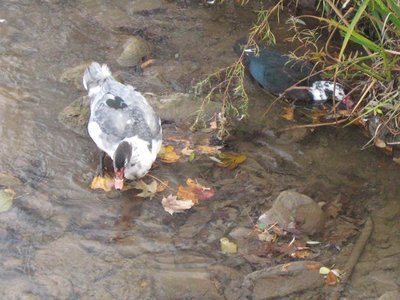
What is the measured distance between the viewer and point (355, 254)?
16.9 feet

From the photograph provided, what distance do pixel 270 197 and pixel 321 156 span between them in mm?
904

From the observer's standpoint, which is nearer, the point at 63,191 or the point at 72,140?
the point at 63,191

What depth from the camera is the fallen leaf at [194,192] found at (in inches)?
225

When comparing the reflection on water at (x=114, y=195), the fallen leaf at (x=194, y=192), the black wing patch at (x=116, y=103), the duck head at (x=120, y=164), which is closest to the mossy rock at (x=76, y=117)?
the reflection on water at (x=114, y=195)

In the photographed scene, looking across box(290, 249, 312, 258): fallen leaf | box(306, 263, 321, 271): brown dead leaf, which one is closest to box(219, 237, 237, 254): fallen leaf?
box(290, 249, 312, 258): fallen leaf

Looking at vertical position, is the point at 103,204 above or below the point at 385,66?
below

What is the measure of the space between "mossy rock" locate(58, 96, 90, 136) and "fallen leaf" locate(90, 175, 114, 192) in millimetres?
699

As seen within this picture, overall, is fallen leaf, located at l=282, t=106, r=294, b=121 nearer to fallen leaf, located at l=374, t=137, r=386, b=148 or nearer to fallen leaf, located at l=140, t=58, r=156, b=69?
fallen leaf, located at l=374, t=137, r=386, b=148

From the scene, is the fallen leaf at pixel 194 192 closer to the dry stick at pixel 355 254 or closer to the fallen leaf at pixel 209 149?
the fallen leaf at pixel 209 149

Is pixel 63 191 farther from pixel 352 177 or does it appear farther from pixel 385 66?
pixel 385 66

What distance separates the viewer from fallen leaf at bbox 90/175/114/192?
5.68m

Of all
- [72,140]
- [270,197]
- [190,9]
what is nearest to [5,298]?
[72,140]

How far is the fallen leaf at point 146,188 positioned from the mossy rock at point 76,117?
885mm

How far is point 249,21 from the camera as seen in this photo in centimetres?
840
